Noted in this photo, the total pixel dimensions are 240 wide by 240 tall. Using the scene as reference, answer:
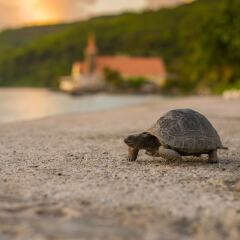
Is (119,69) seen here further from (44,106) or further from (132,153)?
(132,153)

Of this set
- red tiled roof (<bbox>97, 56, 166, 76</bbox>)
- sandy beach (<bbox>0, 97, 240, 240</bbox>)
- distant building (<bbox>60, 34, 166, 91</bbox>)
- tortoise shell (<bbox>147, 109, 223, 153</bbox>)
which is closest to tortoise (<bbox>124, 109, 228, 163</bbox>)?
tortoise shell (<bbox>147, 109, 223, 153</bbox>)

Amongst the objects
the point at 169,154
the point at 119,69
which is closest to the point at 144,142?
the point at 169,154

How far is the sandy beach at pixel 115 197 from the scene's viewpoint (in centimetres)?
560

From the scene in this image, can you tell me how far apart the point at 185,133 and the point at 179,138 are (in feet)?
0.44

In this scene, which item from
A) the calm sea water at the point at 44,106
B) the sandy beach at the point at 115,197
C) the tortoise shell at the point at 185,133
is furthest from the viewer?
the calm sea water at the point at 44,106

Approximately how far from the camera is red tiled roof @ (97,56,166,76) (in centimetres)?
16612

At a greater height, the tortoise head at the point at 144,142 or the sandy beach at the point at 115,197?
the tortoise head at the point at 144,142

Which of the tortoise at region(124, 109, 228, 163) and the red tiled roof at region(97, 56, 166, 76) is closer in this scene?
the tortoise at region(124, 109, 228, 163)

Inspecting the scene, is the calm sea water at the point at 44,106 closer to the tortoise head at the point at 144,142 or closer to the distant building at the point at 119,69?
the tortoise head at the point at 144,142

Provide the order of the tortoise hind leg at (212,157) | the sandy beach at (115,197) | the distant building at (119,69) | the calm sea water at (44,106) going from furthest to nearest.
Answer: the distant building at (119,69)
the calm sea water at (44,106)
the tortoise hind leg at (212,157)
the sandy beach at (115,197)

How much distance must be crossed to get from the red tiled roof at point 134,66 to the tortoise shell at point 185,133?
155 meters

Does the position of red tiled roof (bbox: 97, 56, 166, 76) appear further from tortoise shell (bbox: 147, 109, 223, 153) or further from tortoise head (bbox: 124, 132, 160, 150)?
tortoise shell (bbox: 147, 109, 223, 153)

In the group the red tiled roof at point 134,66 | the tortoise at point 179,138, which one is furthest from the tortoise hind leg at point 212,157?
the red tiled roof at point 134,66

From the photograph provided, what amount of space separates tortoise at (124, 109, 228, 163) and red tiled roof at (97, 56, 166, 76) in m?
155
